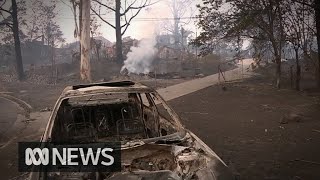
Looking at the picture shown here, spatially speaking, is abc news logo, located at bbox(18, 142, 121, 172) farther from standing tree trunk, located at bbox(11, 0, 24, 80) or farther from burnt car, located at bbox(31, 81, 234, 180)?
standing tree trunk, located at bbox(11, 0, 24, 80)

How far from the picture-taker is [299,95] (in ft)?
44.7

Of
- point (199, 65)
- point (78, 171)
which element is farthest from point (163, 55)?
point (78, 171)

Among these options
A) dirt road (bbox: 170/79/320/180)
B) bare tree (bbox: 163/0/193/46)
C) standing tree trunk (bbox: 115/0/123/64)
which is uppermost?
bare tree (bbox: 163/0/193/46)

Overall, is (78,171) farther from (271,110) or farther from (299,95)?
(299,95)

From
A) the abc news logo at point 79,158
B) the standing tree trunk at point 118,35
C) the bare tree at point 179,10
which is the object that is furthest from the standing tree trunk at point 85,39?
the bare tree at point 179,10

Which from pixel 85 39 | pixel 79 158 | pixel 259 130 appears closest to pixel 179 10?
pixel 85 39

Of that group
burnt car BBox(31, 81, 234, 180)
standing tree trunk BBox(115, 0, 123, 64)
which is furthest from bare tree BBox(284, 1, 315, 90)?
standing tree trunk BBox(115, 0, 123, 64)

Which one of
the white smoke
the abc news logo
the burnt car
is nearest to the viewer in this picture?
the burnt car

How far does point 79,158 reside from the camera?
362cm

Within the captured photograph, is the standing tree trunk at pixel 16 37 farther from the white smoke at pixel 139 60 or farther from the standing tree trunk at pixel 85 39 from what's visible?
the white smoke at pixel 139 60

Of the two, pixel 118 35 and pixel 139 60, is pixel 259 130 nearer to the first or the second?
pixel 118 35

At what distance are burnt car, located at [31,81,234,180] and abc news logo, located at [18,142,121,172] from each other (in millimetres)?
77

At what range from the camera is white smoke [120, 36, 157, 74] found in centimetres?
2906

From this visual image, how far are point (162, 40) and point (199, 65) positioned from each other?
807 inches
